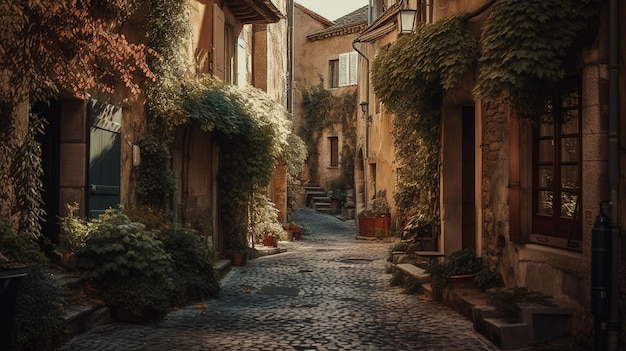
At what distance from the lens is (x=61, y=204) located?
8.45m

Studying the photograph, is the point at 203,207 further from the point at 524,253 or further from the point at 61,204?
the point at 524,253

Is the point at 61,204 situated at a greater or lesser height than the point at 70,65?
lesser

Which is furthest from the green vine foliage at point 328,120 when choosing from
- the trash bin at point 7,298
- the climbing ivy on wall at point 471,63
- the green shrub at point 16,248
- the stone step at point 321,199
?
the trash bin at point 7,298

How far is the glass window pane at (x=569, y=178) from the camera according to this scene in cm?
695

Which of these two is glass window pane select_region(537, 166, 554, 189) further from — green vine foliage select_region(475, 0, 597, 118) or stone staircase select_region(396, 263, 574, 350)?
stone staircase select_region(396, 263, 574, 350)

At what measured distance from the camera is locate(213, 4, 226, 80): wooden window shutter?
13.4 m

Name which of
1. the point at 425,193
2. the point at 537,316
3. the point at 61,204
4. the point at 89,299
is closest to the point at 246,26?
the point at 425,193

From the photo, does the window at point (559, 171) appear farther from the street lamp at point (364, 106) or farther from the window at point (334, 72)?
the window at point (334, 72)

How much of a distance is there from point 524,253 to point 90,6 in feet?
17.1

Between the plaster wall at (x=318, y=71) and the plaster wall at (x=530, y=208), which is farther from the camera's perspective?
the plaster wall at (x=318, y=71)

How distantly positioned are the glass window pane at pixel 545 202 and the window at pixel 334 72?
927 inches

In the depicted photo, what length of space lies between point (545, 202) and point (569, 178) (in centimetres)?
65

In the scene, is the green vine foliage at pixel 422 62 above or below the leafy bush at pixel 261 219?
above

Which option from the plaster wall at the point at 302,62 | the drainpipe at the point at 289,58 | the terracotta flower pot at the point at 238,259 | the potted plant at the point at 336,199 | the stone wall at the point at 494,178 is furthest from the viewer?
the plaster wall at the point at 302,62
